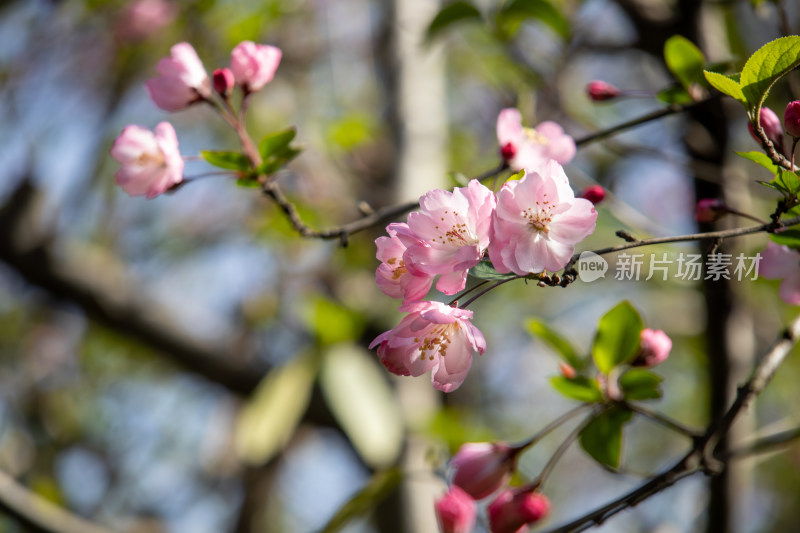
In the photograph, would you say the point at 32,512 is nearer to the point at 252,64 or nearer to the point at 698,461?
the point at 252,64

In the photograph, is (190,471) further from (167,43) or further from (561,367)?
(561,367)

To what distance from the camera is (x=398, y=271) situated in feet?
2.01

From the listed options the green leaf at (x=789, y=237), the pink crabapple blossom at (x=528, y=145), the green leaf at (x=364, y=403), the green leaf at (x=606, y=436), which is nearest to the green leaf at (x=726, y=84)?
the green leaf at (x=789, y=237)

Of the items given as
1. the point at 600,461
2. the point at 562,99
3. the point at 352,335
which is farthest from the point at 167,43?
the point at 600,461

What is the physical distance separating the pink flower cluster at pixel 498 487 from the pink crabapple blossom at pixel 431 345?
159 mm

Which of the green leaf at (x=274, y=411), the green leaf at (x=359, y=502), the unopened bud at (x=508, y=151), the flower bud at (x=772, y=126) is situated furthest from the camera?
the green leaf at (x=274, y=411)

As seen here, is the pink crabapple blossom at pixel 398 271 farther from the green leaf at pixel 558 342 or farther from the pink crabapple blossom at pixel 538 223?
the green leaf at pixel 558 342

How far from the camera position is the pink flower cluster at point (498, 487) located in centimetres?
71

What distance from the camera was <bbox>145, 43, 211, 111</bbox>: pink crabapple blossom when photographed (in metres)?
0.83

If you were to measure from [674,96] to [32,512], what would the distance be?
118 cm

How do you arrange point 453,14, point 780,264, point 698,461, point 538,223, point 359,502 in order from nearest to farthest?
point 538,223 < point 698,461 < point 780,264 < point 359,502 < point 453,14

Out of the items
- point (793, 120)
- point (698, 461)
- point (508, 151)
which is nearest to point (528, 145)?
point (508, 151)

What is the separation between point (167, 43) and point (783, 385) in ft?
8.62

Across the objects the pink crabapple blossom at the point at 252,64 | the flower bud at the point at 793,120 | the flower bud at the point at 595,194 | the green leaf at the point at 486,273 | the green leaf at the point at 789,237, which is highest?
the flower bud at the point at 793,120
